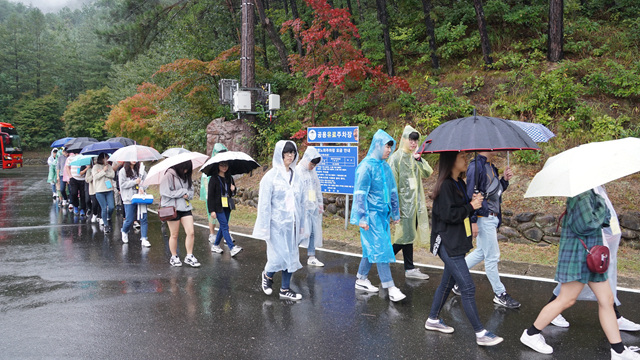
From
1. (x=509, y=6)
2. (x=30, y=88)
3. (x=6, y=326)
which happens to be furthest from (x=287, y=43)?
(x=30, y=88)

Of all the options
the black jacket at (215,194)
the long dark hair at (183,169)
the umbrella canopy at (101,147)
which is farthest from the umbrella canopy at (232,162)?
the umbrella canopy at (101,147)

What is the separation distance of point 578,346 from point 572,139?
23.1 feet

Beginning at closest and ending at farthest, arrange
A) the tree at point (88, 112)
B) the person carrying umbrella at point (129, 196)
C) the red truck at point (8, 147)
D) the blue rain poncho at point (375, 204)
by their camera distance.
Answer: the blue rain poncho at point (375, 204) < the person carrying umbrella at point (129, 196) < the red truck at point (8, 147) < the tree at point (88, 112)

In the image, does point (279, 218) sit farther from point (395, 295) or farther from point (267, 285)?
point (395, 295)

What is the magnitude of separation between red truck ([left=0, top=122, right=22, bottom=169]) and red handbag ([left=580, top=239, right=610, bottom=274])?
4004 cm

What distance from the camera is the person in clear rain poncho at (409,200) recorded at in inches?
247

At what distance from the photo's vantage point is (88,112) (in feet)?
152

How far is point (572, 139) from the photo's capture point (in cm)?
998

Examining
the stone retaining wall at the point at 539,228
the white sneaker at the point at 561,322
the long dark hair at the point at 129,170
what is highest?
the long dark hair at the point at 129,170

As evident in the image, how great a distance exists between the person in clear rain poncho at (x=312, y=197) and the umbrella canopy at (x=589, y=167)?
12.3ft

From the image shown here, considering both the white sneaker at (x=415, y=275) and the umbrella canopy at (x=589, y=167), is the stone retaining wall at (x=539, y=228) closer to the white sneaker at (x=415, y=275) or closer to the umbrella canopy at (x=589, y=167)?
the white sneaker at (x=415, y=275)

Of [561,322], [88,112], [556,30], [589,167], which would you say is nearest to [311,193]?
[561,322]

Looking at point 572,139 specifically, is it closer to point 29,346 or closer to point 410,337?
point 410,337

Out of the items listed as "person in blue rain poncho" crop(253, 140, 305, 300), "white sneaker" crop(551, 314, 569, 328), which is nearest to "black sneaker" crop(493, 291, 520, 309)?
"white sneaker" crop(551, 314, 569, 328)
